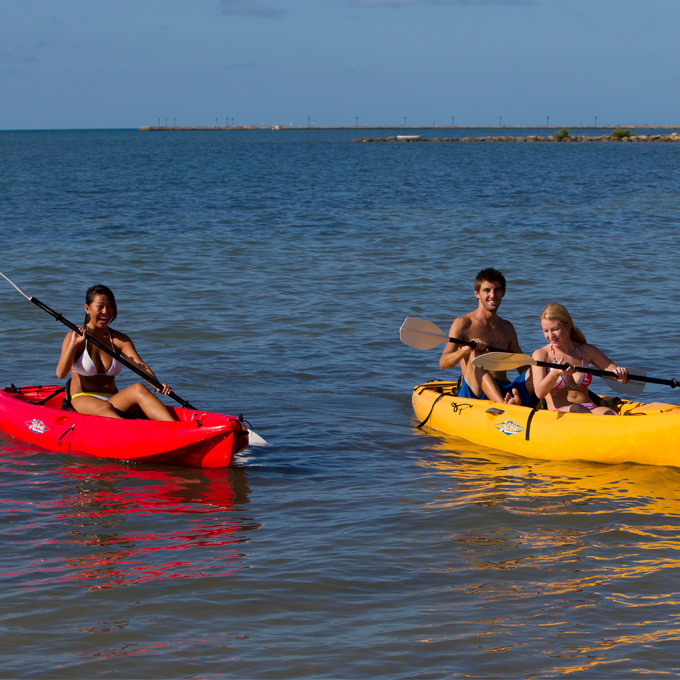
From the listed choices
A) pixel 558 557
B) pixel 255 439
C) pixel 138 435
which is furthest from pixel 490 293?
pixel 138 435

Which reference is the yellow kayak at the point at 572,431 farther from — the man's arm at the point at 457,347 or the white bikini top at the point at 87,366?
the white bikini top at the point at 87,366

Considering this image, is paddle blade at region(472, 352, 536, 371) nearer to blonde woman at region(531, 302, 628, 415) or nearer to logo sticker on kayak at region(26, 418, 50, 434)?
blonde woman at region(531, 302, 628, 415)

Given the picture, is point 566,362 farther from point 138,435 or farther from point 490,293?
point 138,435

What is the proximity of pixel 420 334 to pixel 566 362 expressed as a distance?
134cm

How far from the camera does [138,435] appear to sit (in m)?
6.45

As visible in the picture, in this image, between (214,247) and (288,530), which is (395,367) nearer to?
(288,530)

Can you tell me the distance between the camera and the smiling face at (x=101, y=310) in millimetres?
6750

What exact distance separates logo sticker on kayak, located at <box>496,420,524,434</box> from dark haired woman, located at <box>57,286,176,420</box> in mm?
2476

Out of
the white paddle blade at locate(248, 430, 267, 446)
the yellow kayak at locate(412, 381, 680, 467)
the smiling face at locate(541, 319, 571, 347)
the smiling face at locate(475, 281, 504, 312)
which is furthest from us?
the smiling face at locate(475, 281, 504, 312)

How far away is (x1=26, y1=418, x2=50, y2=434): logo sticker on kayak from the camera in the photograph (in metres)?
6.88

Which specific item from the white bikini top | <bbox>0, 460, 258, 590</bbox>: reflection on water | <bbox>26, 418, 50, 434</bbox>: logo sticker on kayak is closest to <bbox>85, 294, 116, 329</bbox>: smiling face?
the white bikini top

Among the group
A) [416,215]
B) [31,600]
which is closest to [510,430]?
[31,600]

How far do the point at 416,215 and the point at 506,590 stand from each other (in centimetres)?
2075

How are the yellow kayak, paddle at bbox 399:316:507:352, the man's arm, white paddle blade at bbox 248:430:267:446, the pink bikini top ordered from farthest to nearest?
paddle at bbox 399:316:507:352, the man's arm, white paddle blade at bbox 248:430:267:446, the pink bikini top, the yellow kayak
